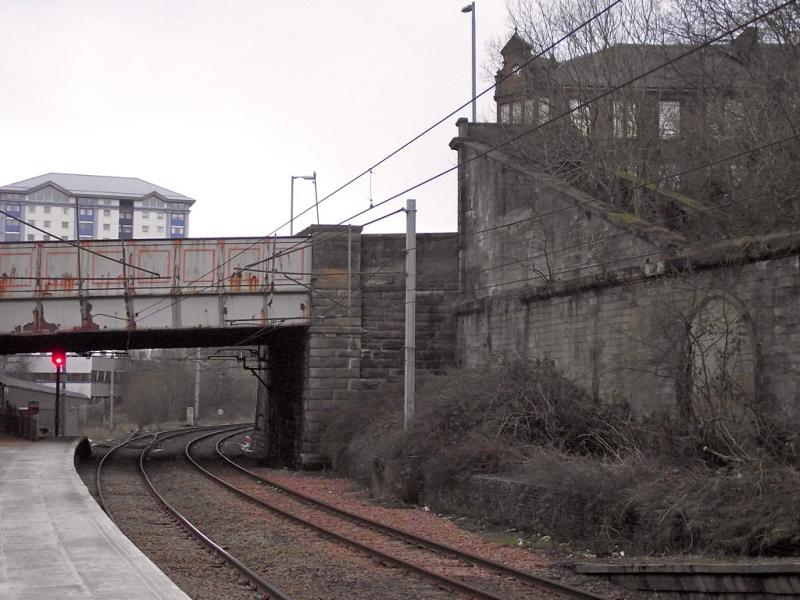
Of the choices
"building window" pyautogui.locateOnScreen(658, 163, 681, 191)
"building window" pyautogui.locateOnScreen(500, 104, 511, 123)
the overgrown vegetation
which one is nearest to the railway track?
the overgrown vegetation

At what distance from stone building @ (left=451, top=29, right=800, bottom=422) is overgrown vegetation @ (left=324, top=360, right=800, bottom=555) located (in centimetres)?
79

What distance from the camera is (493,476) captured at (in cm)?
1653

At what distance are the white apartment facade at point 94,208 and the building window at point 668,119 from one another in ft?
320

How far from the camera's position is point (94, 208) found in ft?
398

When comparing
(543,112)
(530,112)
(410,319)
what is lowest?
(410,319)

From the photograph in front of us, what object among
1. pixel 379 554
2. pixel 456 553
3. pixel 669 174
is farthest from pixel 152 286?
pixel 456 553

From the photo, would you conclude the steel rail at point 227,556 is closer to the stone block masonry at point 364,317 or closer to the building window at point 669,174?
the stone block masonry at point 364,317

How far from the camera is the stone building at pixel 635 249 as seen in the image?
14.7 meters

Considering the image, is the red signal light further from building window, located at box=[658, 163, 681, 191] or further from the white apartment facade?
the white apartment facade

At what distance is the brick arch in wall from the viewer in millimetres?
13938

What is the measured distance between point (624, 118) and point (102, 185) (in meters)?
111

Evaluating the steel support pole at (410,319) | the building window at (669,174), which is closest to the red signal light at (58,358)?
the steel support pole at (410,319)

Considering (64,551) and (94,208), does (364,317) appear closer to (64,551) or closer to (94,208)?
(64,551)

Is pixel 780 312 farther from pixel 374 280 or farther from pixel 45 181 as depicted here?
pixel 45 181
